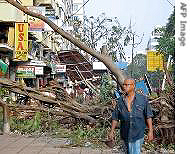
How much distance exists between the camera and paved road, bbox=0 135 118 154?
26.5ft

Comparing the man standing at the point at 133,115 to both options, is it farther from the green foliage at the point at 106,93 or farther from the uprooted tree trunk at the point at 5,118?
the uprooted tree trunk at the point at 5,118

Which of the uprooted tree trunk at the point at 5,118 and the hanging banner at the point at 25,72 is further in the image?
the hanging banner at the point at 25,72

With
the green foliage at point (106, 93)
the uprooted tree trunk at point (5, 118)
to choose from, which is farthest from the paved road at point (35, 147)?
the green foliage at point (106, 93)

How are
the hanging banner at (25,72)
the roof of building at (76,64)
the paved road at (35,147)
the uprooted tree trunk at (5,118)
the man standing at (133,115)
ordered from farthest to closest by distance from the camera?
the roof of building at (76,64)
the hanging banner at (25,72)
the uprooted tree trunk at (5,118)
the paved road at (35,147)
the man standing at (133,115)

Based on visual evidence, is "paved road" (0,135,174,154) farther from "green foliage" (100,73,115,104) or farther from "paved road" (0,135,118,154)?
"green foliage" (100,73,115,104)

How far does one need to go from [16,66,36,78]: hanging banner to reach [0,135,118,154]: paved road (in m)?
17.0

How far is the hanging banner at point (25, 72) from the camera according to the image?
2645cm

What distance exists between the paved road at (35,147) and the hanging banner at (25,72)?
671 inches

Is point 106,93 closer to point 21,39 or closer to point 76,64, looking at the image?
point 21,39

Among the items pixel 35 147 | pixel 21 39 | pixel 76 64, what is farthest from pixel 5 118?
pixel 76 64

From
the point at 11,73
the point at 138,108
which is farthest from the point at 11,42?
the point at 138,108

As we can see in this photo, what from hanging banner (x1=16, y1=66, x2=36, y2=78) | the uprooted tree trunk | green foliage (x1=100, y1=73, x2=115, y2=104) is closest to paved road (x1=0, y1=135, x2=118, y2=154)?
the uprooted tree trunk

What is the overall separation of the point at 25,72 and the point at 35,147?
18687 millimetres
